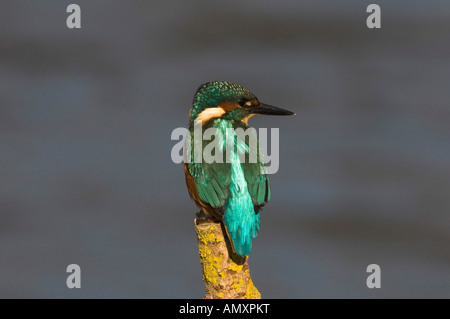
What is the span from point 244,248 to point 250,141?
47 cm

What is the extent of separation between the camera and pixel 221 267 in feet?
11.7

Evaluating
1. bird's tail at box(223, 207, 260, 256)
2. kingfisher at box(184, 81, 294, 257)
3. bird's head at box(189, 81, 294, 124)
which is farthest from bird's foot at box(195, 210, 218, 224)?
bird's head at box(189, 81, 294, 124)

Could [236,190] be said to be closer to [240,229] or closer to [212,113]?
[240,229]

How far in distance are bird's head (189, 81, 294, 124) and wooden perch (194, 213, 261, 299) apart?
52cm

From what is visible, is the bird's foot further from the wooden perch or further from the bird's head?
the bird's head

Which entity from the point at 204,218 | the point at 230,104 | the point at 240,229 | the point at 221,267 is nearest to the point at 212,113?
the point at 230,104

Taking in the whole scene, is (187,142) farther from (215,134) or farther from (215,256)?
(215,256)

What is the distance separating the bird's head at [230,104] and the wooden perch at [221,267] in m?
0.52

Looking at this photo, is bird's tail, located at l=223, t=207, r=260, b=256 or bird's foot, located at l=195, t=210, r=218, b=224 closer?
bird's tail, located at l=223, t=207, r=260, b=256

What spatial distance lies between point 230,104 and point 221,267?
0.73 meters

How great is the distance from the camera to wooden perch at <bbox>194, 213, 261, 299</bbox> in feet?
11.7

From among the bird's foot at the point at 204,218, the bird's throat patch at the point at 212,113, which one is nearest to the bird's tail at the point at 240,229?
the bird's foot at the point at 204,218

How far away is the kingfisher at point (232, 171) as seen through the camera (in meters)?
3.58

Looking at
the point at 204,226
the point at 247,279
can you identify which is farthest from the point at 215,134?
the point at 247,279
